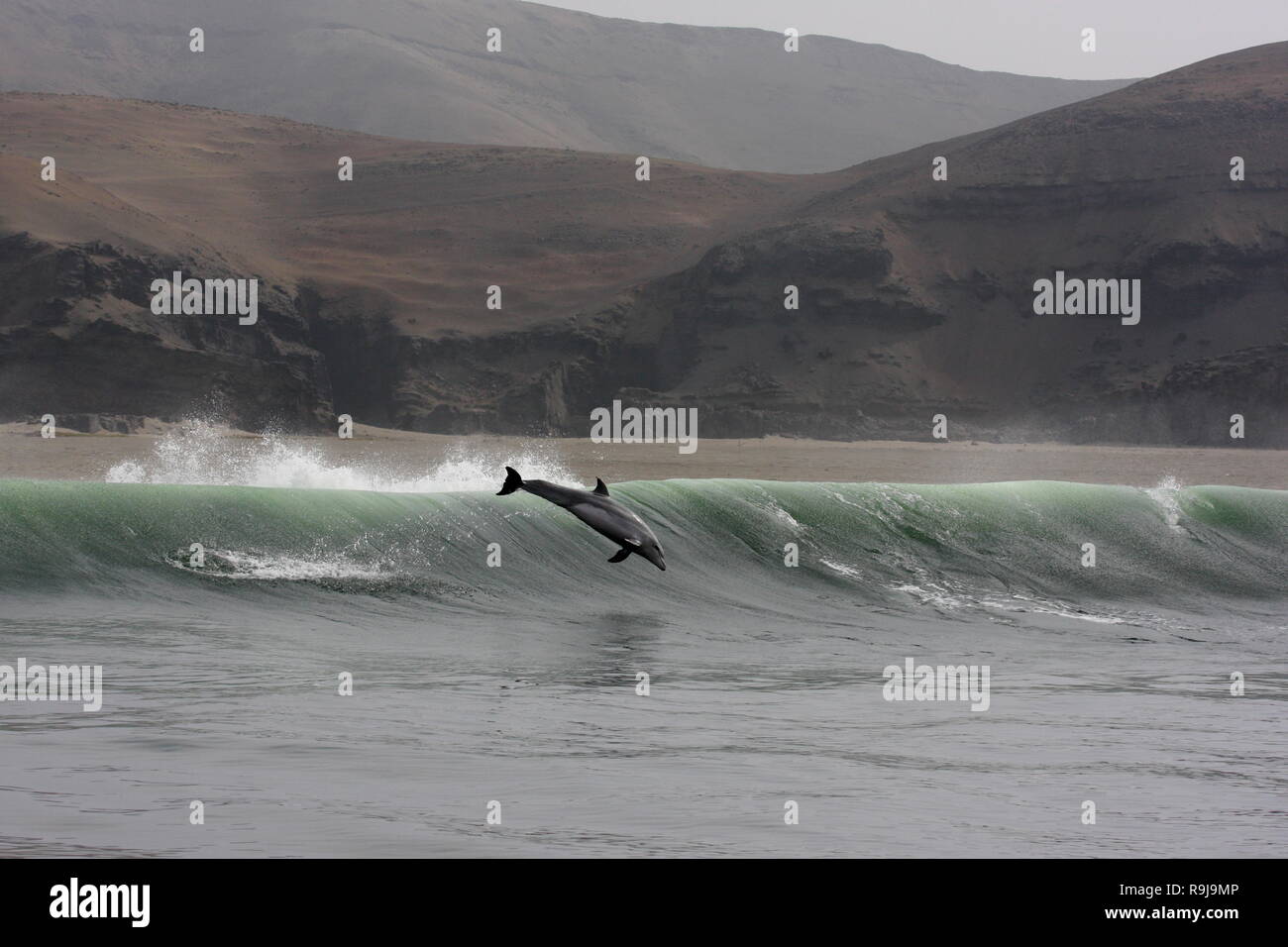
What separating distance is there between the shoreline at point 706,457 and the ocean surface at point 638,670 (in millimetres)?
19350

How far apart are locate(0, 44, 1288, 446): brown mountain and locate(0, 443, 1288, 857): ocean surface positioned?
64.2 meters

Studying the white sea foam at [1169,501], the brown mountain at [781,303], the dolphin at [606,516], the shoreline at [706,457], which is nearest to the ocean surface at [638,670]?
the white sea foam at [1169,501]

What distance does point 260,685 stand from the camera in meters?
13.0

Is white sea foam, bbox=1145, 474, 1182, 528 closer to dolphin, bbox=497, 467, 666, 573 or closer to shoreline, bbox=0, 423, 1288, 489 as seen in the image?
shoreline, bbox=0, 423, 1288, 489

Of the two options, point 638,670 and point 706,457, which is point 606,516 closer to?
point 638,670

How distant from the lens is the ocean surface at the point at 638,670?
28.3ft

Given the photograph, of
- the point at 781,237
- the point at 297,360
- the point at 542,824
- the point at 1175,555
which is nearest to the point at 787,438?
the point at 781,237

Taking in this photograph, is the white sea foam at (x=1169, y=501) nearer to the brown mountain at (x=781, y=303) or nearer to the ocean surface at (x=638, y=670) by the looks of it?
the ocean surface at (x=638, y=670)

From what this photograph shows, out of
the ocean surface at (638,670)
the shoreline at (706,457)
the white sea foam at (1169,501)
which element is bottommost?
the ocean surface at (638,670)

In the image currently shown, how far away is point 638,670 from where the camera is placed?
15.1 metres

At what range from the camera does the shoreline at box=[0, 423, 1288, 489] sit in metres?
55.1

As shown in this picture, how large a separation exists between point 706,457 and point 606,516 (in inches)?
2142

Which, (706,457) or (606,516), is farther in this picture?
(706,457)

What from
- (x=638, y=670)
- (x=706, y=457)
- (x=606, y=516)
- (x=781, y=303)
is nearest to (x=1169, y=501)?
(x=638, y=670)
